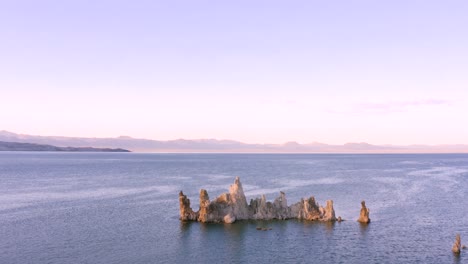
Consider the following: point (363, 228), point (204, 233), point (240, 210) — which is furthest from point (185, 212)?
point (363, 228)

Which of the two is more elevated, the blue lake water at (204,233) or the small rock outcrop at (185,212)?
the small rock outcrop at (185,212)

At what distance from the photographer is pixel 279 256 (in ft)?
196

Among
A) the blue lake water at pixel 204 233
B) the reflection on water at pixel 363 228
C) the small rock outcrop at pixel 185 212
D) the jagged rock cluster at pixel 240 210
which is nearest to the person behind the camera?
the blue lake water at pixel 204 233

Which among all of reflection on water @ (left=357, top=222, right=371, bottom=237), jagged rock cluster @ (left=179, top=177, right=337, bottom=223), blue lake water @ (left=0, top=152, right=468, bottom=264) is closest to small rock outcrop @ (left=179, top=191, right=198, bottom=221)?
jagged rock cluster @ (left=179, top=177, right=337, bottom=223)

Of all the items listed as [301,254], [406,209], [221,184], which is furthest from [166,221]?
[221,184]

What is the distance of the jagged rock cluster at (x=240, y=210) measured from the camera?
265 ft

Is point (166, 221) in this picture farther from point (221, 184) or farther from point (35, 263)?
point (221, 184)

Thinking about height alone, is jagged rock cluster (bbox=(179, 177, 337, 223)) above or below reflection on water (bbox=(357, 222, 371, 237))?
above

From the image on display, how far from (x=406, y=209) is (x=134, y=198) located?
67918 mm

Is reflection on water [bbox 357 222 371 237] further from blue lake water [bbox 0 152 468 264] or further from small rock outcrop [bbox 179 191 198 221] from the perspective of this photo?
small rock outcrop [bbox 179 191 198 221]

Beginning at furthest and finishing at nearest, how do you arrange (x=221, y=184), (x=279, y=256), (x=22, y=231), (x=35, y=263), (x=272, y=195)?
1. (x=221, y=184)
2. (x=272, y=195)
3. (x=22, y=231)
4. (x=279, y=256)
5. (x=35, y=263)

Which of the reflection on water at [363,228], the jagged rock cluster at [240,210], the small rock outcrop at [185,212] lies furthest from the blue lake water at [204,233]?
the jagged rock cluster at [240,210]

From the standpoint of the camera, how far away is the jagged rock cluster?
8088 cm

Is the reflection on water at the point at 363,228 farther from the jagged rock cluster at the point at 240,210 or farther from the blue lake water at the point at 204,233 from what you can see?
the jagged rock cluster at the point at 240,210
